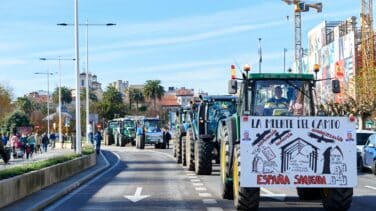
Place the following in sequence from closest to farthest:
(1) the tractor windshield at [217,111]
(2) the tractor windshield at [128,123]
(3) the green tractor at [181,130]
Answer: (1) the tractor windshield at [217,111] → (3) the green tractor at [181,130] → (2) the tractor windshield at [128,123]

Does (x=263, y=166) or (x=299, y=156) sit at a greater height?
(x=299, y=156)

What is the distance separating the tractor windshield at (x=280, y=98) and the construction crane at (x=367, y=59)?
44.0 meters

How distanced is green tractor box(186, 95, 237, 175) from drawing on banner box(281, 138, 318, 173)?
35.5ft

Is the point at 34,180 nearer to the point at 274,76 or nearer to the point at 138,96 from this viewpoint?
the point at 274,76

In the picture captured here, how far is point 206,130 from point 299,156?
42.0ft

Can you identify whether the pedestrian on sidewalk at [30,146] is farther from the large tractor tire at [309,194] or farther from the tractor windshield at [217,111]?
the large tractor tire at [309,194]

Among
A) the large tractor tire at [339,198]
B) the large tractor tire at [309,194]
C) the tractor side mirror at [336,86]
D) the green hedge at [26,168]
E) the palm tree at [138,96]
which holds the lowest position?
the large tractor tire at [309,194]

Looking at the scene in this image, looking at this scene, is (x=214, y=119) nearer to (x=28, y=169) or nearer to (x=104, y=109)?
(x=28, y=169)

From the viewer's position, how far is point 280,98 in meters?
14.3

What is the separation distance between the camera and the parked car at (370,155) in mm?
25484

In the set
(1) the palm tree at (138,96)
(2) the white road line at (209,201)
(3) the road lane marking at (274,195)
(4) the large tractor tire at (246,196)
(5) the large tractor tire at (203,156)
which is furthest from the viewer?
(1) the palm tree at (138,96)

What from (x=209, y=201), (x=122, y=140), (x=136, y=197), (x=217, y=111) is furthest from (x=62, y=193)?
(x=122, y=140)

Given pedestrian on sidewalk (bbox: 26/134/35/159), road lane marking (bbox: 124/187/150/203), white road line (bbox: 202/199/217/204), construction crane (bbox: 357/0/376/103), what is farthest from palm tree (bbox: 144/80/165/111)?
white road line (bbox: 202/199/217/204)

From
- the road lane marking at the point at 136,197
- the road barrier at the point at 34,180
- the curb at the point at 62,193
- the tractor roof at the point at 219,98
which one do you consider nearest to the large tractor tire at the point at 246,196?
the road lane marking at the point at 136,197
